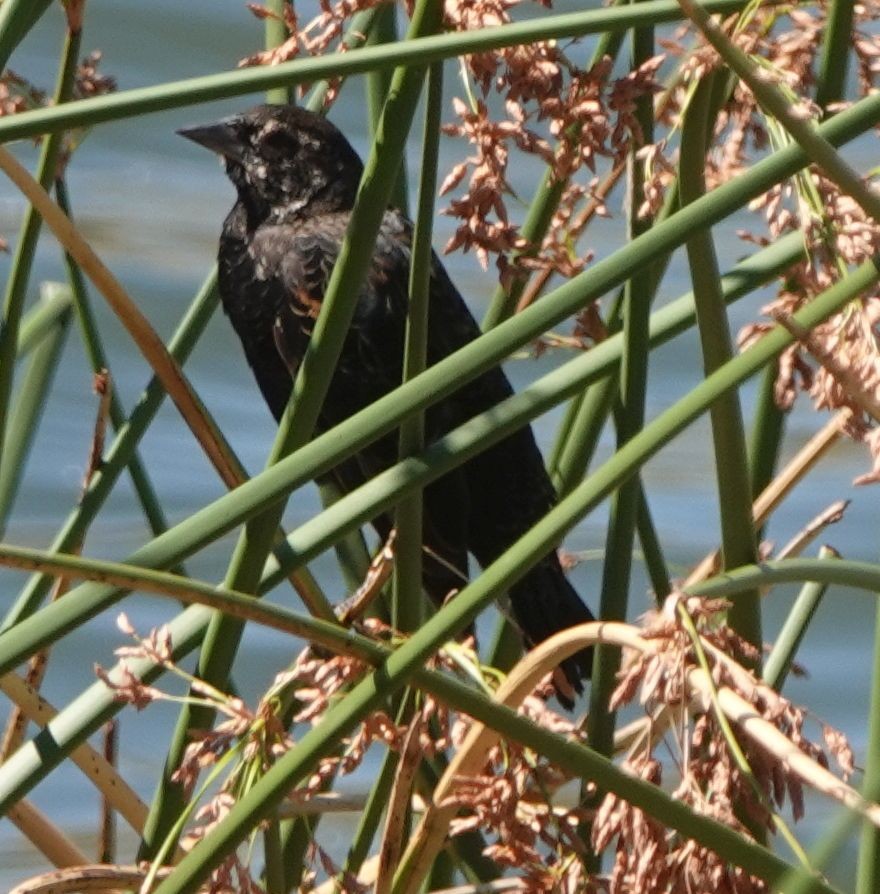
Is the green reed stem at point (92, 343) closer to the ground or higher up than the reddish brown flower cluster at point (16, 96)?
closer to the ground

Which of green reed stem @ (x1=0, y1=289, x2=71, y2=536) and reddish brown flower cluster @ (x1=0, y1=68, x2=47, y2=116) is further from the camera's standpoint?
green reed stem @ (x1=0, y1=289, x2=71, y2=536)

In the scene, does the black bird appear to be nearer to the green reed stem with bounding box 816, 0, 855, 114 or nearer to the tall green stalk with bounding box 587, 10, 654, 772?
the tall green stalk with bounding box 587, 10, 654, 772

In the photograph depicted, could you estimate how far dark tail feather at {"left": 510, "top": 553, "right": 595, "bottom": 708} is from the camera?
5.84 ft

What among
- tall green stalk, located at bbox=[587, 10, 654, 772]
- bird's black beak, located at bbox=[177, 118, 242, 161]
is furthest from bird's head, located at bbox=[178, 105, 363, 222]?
tall green stalk, located at bbox=[587, 10, 654, 772]

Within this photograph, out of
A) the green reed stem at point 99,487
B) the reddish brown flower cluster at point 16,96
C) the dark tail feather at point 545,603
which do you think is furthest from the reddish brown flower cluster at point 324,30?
the dark tail feather at point 545,603

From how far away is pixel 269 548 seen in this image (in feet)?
3.27

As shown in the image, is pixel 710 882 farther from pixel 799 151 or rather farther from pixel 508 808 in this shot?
pixel 799 151

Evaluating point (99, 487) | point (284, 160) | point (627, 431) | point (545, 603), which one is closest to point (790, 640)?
point (627, 431)

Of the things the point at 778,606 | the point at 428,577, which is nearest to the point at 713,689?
the point at 428,577


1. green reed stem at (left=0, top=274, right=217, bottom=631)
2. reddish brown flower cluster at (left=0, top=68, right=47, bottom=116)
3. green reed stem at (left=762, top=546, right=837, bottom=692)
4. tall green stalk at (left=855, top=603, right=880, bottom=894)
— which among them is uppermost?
reddish brown flower cluster at (left=0, top=68, right=47, bottom=116)

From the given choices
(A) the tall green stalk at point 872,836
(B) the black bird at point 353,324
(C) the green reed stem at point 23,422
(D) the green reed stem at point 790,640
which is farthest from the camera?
(B) the black bird at point 353,324

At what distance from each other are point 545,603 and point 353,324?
38 centimetres

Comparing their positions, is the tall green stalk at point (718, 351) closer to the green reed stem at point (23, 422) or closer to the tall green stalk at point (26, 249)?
the tall green stalk at point (26, 249)

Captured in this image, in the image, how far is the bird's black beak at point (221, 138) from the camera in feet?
6.95
